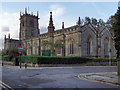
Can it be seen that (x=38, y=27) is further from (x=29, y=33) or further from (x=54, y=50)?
(x=54, y=50)

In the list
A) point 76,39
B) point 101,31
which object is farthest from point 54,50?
point 101,31

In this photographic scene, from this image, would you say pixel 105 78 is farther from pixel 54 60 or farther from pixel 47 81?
pixel 54 60

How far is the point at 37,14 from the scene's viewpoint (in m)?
76.4

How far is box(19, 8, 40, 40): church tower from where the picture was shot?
229 ft

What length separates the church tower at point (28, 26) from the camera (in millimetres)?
69750

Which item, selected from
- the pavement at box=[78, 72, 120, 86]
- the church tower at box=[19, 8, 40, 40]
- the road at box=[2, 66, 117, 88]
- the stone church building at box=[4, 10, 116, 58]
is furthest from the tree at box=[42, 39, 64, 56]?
the church tower at box=[19, 8, 40, 40]

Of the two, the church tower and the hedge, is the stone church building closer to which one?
the hedge

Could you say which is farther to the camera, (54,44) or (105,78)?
(54,44)

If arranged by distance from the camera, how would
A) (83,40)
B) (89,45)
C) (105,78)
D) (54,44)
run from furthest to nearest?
(89,45), (54,44), (83,40), (105,78)

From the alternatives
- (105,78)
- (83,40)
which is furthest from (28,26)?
(105,78)

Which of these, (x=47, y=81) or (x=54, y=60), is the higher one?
(x=54, y=60)

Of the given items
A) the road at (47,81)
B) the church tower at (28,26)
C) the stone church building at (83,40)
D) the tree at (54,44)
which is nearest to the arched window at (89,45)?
the stone church building at (83,40)

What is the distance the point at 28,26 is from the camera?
232 ft

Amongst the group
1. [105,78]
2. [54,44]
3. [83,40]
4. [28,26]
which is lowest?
[105,78]
